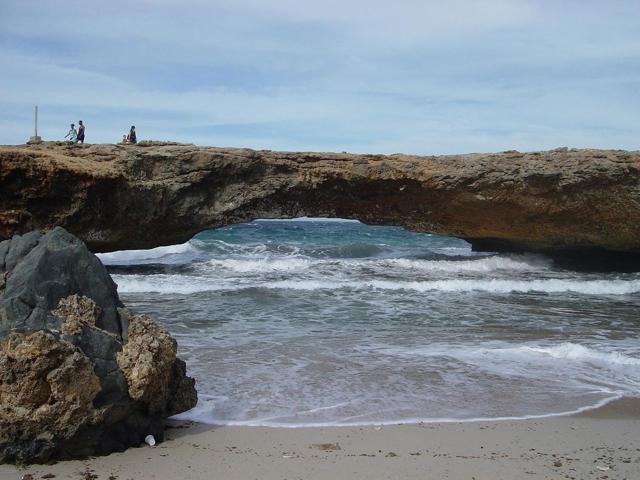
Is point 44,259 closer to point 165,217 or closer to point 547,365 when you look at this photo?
point 547,365

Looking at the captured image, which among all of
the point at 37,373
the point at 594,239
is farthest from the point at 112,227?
the point at 594,239

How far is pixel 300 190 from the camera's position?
12.2 meters

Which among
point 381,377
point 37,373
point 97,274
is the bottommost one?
point 381,377

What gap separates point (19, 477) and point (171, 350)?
1117mm

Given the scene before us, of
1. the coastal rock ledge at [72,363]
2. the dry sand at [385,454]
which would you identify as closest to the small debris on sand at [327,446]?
the dry sand at [385,454]

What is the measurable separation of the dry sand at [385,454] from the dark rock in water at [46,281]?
0.81 meters

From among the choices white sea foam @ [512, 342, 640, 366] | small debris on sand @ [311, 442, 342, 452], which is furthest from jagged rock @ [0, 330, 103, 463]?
white sea foam @ [512, 342, 640, 366]

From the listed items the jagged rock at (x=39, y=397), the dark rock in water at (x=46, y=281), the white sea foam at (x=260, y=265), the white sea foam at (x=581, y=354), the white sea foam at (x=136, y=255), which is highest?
the dark rock in water at (x=46, y=281)

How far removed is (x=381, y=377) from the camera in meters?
5.74

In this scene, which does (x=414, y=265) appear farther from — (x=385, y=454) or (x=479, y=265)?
(x=385, y=454)

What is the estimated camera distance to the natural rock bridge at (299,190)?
1042 centimetres

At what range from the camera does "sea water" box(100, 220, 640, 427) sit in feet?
16.5

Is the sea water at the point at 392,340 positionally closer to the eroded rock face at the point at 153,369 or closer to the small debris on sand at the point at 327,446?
the eroded rock face at the point at 153,369

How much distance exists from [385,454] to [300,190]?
8604 mm
